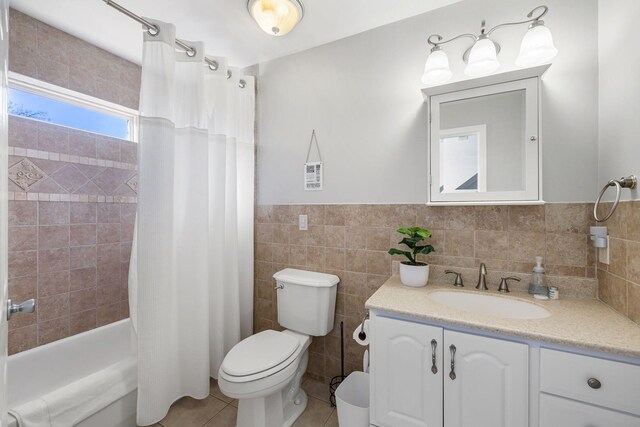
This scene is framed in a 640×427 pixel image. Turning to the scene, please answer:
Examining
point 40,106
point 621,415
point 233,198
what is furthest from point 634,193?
point 40,106

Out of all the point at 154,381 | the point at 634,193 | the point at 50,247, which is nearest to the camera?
the point at 634,193

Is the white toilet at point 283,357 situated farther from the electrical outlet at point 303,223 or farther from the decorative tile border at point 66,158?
the decorative tile border at point 66,158

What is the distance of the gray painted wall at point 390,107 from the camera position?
123cm

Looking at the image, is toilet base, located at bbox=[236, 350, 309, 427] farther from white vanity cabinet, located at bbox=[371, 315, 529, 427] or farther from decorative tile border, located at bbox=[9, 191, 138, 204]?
decorative tile border, located at bbox=[9, 191, 138, 204]

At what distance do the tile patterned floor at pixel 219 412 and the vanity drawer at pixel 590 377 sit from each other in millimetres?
1142

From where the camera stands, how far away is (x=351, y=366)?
1.73m

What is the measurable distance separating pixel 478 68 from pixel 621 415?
1.45 meters

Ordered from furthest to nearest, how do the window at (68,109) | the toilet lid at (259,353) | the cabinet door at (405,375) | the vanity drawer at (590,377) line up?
the window at (68,109) < the toilet lid at (259,353) < the cabinet door at (405,375) < the vanity drawer at (590,377)

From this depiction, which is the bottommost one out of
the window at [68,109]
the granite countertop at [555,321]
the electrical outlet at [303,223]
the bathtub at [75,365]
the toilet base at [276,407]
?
the toilet base at [276,407]

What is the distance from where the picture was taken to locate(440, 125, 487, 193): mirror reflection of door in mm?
1351

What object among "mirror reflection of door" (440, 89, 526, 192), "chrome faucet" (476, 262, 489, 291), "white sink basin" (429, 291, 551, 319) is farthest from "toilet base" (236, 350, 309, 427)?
"mirror reflection of door" (440, 89, 526, 192)

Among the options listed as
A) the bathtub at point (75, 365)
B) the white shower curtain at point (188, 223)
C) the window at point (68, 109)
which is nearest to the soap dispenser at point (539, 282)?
the white shower curtain at point (188, 223)

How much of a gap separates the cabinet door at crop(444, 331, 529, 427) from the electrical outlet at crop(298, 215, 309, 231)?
1111mm

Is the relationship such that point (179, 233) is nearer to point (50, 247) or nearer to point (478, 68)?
point (50, 247)
